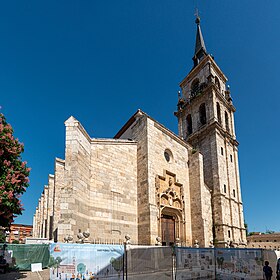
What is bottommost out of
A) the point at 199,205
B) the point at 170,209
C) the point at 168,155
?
the point at 170,209

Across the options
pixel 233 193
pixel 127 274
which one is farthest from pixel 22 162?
pixel 233 193

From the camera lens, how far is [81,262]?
584 centimetres

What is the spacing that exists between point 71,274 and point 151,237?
23.3ft

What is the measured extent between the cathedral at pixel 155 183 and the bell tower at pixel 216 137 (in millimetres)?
86

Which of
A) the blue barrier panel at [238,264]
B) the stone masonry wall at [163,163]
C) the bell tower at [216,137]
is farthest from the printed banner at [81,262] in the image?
the bell tower at [216,137]

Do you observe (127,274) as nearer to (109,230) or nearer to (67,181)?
(67,181)

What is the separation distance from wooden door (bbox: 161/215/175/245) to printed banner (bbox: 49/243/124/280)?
888cm

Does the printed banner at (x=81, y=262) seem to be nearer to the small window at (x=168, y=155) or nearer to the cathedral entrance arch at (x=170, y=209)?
the cathedral entrance arch at (x=170, y=209)

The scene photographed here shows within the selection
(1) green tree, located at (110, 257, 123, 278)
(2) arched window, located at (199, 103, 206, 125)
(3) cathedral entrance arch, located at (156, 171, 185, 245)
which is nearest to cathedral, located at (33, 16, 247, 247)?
(3) cathedral entrance arch, located at (156, 171, 185, 245)

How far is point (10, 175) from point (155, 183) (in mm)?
7965

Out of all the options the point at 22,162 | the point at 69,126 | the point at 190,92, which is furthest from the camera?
the point at 190,92

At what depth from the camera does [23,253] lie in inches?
605

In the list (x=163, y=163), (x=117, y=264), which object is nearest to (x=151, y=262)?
(x=117, y=264)

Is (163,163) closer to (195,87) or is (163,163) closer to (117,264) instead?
(117,264)
